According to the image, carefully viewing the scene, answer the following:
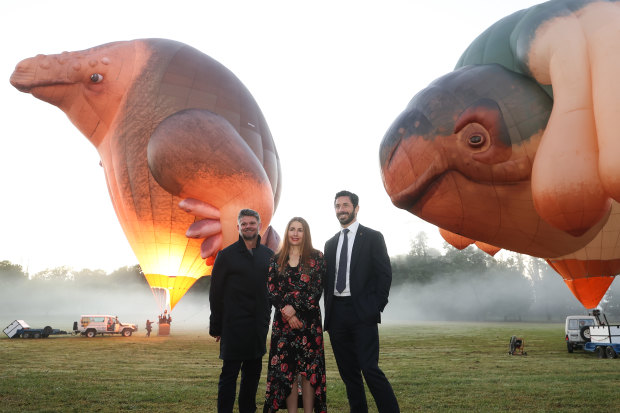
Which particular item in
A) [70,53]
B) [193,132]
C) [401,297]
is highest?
[70,53]

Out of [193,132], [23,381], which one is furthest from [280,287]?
[193,132]

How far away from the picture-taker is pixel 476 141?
4148 millimetres

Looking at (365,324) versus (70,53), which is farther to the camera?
(70,53)

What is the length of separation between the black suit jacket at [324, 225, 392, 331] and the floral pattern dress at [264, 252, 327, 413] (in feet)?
0.43

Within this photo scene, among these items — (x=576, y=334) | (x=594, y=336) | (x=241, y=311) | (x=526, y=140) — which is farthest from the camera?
(x=576, y=334)

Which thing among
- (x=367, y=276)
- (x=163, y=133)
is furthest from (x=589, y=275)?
(x=163, y=133)

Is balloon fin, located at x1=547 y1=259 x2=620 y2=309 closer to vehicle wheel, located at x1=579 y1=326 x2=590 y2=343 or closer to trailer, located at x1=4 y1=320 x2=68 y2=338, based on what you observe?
vehicle wheel, located at x1=579 y1=326 x2=590 y2=343

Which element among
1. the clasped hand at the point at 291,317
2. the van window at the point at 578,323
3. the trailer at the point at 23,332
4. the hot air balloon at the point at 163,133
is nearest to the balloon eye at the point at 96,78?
the hot air balloon at the point at 163,133

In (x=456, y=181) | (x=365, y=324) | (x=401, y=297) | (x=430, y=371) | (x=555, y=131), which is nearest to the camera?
(x=365, y=324)

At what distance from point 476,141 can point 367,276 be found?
1890 millimetres

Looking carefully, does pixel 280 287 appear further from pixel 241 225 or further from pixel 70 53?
pixel 70 53

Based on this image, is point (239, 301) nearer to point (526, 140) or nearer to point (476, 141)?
point (476, 141)

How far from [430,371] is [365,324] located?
4565 millimetres

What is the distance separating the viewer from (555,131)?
3527 millimetres
